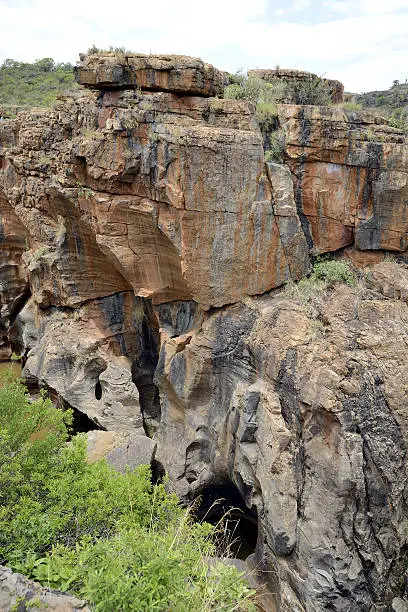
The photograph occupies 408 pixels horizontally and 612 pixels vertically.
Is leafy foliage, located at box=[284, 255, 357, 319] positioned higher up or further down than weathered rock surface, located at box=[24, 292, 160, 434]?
higher up

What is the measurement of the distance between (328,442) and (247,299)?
3.57 meters

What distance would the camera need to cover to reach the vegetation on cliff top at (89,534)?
4.96 metres

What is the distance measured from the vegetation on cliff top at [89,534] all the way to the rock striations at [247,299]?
1.99 meters

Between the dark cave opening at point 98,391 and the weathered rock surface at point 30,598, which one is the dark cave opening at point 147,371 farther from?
the weathered rock surface at point 30,598

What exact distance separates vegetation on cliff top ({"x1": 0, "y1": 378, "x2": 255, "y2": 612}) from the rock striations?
6.54 feet

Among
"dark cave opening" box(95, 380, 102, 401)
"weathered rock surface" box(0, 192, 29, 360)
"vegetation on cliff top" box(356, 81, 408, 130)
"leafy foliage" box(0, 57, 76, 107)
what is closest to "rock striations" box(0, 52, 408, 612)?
"dark cave opening" box(95, 380, 102, 401)

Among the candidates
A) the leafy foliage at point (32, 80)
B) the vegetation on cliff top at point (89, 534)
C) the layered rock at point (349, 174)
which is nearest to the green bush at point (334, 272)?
the layered rock at point (349, 174)

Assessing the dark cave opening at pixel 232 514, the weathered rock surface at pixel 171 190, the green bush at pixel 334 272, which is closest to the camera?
the weathered rock surface at pixel 171 190

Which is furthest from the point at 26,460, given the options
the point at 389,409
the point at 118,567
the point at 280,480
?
the point at 389,409

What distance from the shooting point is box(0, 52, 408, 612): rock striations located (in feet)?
24.1

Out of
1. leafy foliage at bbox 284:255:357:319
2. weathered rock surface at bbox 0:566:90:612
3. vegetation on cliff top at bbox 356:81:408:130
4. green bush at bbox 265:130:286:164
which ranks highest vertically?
vegetation on cliff top at bbox 356:81:408:130

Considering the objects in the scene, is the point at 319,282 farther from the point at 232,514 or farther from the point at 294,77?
the point at 232,514

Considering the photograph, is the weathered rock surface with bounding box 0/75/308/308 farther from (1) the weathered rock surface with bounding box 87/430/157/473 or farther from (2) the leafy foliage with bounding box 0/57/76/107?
(2) the leafy foliage with bounding box 0/57/76/107

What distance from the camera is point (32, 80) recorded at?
30.0m
